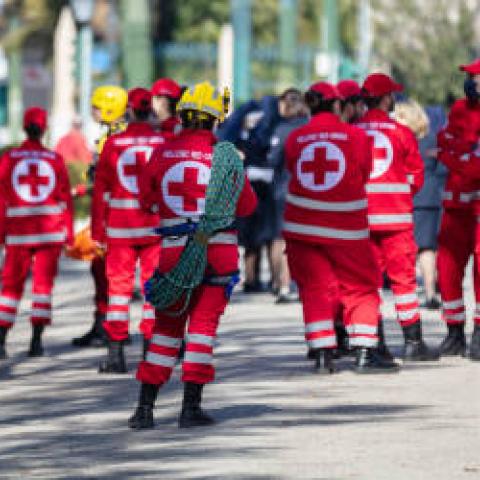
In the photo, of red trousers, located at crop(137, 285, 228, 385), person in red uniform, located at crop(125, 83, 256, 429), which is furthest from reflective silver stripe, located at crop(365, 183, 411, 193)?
red trousers, located at crop(137, 285, 228, 385)

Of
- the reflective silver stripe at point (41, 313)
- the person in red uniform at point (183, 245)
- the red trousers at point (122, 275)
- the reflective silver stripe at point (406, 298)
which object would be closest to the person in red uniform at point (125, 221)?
the red trousers at point (122, 275)

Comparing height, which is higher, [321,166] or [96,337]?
[321,166]

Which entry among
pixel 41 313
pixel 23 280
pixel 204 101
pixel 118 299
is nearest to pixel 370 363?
pixel 118 299

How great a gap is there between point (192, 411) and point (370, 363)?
2782mm

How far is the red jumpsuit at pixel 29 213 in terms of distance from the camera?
54.1 ft

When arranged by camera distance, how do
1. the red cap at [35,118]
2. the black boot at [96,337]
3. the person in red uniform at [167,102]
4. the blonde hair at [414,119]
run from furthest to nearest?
the blonde hair at [414,119], the black boot at [96,337], the red cap at [35,118], the person in red uniform at [167,102]

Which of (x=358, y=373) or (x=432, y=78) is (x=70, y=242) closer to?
(x=358, y=373)

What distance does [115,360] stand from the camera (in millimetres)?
14961

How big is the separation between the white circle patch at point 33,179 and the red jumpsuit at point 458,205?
2.99 metres

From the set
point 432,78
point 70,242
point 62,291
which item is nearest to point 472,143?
point 70,242

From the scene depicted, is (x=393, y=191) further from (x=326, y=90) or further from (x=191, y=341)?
(x=191, y=341)

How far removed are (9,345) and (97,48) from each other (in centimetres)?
5442

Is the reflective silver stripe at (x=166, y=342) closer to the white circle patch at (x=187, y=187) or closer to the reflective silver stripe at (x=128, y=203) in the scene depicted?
the white circle patch at (x=187, y=187)

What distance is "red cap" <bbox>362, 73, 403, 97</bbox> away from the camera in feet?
49.0
